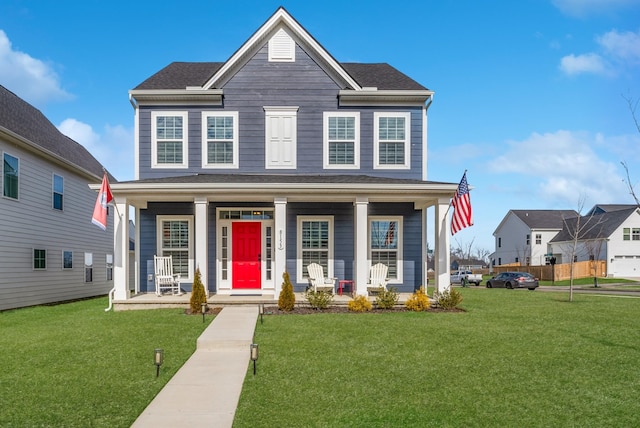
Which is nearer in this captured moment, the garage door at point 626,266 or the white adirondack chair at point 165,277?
Answer: the white adirondack chair at point 165,277

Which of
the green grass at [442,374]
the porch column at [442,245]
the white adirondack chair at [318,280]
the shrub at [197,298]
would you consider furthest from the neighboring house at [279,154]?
the green grass at [442,374]

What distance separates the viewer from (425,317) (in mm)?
10547

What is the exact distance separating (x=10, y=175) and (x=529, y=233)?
48087 mm

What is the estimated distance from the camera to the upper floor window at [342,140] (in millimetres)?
14297

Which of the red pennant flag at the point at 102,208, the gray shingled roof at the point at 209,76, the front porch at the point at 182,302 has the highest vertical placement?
the gray shingled roof at the point at 209,76

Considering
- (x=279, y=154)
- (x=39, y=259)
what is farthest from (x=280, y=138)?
(x=39, y=259)

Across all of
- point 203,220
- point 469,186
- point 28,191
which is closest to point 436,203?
point 469,186

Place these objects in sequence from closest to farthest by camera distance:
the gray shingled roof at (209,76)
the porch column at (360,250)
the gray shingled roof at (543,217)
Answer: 1. the porch column at (360,250)
2. the gray shingled roof at (209,76)
3. the gray shingled roof at (543,217)

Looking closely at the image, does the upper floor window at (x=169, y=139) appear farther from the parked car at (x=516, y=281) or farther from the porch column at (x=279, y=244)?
the parked car at (x=516, y=281)

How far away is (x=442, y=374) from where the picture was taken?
20.0 feet

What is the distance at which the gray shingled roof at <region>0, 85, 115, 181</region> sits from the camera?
1465cm

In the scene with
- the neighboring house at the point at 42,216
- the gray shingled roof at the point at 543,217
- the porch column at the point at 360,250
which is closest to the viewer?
the porch column at the point at 360,250

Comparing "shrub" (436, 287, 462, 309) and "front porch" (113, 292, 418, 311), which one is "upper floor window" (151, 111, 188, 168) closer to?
"front porch" (113, 292, 418, 311)

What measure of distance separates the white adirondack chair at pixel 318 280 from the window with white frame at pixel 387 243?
1.67 meters
